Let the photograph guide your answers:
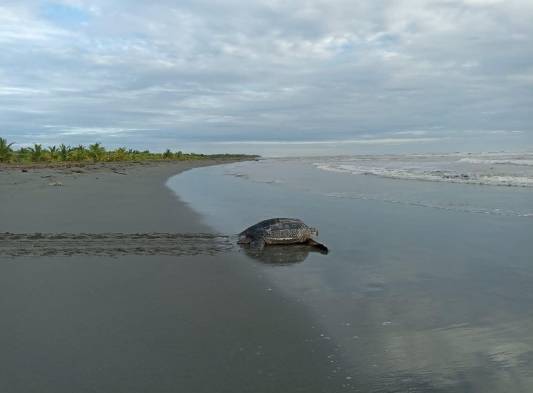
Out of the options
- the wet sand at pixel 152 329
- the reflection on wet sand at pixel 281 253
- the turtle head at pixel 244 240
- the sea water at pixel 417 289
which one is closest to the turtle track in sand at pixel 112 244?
the turtle head at pixel 244 240

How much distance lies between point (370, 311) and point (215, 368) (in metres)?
1.92

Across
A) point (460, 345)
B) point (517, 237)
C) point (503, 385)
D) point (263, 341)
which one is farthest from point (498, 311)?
point (517, 237)

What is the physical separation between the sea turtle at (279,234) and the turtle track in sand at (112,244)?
0.37 meters

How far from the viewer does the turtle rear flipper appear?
7.88m

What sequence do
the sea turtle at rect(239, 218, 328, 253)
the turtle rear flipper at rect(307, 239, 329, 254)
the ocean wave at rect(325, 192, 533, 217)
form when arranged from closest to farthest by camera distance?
the turtle rear flipper at rect(307, 239, 329, 254) < the sea turtle at rect(239, 218, 328, 253) < the ocean wave at rect(325, 192, 533, 217)

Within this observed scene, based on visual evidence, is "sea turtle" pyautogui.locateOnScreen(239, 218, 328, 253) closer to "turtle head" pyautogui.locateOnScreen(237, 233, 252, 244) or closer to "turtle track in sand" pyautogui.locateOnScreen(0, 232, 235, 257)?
"turtle head" pyautogui.locateOnScreen(237, 233, 252, 244)

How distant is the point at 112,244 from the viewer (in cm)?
805

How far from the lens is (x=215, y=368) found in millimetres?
3596

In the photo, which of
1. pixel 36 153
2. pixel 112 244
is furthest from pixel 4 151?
pixel 112 244

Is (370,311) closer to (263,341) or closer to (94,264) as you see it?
(263,341)

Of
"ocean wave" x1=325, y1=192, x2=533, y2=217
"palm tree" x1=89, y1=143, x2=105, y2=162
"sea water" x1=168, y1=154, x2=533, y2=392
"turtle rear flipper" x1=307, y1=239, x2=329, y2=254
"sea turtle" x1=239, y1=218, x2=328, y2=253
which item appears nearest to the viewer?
"sea water" x1=168, y1=154, x2=533, y2=392

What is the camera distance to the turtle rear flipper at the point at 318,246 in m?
7.88

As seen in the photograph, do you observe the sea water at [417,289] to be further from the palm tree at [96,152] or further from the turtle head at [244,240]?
the palm tree at [96,152]

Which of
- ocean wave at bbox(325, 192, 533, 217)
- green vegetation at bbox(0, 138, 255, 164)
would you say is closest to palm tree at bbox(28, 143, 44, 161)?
green vegetation at bbox(0, 138, 255, 164)
